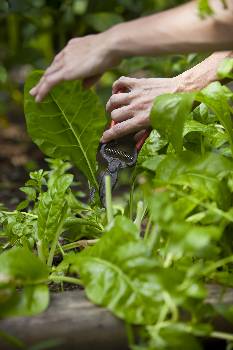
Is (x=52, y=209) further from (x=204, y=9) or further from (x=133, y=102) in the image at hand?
(x=204, y=9)

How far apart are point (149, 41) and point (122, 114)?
0.39m

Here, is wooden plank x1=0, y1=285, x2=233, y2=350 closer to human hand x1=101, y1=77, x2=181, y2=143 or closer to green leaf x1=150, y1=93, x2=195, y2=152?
green leaf x1=150, y1=93, x2=195, y2=152

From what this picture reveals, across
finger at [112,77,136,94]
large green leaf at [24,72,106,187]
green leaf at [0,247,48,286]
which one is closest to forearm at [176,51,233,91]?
finger at [112,77,136,94]

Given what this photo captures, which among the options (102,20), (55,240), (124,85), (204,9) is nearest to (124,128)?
(124,85)

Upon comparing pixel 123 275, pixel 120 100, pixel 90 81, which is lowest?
pixel 123 275

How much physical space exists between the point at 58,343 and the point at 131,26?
1.81 ft

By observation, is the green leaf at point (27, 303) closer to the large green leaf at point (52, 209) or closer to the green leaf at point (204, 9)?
the large green leaf at point (52, 209)

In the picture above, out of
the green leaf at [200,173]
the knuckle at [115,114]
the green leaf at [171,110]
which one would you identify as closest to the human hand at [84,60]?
the green leaf at [171,110]

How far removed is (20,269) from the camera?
126 cm

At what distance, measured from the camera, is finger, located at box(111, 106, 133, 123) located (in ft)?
5.45

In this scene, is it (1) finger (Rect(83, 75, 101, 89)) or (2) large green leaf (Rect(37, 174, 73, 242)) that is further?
(2) large green leaf (Rect(37, 174, 73, 242))

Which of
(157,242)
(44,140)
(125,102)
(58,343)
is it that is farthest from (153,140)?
(58,343)

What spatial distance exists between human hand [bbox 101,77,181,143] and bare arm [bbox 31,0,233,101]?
0.30 metres

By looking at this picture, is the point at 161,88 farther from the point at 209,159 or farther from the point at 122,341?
the point at 122,341
